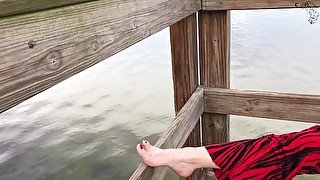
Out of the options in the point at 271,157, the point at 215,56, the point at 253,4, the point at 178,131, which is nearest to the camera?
the point at 271,157

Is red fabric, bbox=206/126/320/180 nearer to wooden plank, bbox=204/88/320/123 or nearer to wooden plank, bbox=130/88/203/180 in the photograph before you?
wooden plank, bbox=130/88/203/180

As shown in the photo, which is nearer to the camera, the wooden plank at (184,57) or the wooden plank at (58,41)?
the wooden plank at (58,41)

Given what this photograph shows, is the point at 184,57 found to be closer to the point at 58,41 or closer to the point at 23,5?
the point at 58,41

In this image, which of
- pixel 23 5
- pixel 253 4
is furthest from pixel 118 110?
pixel 23 5

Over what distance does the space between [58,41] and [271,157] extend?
2.90ft

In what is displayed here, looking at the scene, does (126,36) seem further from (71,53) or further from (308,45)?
(308,45)

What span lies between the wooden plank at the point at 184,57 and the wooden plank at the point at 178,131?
7 cm

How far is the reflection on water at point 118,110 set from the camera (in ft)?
12.6

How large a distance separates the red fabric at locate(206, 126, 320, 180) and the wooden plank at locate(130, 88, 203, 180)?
191 millimetres

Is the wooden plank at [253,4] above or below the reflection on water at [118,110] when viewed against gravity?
above

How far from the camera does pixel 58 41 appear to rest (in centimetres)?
84

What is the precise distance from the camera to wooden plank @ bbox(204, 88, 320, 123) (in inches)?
76.2

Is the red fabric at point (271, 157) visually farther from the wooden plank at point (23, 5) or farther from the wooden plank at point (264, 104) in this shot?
the wooden plank at point (23, 5)

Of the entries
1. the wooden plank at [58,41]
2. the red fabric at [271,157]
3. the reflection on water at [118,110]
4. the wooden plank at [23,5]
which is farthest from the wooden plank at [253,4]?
the reflection on water at [118,110]
